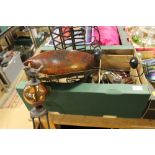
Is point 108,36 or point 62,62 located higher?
point 62,62

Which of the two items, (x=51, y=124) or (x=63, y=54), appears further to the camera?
(x=51, y=124)

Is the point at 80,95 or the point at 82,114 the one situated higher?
the point at 80,95

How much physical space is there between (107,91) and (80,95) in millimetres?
116

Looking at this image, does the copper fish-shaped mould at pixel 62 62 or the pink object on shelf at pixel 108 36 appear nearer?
the copper fish-shaped mould at pixel 62 62

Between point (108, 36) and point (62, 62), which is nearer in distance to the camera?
point (62, 62)

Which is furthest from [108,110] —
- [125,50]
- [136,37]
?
[136,37]

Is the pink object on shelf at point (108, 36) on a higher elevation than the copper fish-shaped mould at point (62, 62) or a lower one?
lower

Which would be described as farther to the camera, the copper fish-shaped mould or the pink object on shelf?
the pink object on shelf

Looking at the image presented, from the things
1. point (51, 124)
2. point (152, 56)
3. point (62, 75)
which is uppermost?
point (62, 75)

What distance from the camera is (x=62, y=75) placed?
2.46 feet

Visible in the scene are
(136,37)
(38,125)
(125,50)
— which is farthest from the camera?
(136,37)

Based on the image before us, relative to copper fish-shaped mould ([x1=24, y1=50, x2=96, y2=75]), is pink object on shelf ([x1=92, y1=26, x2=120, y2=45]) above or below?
below
